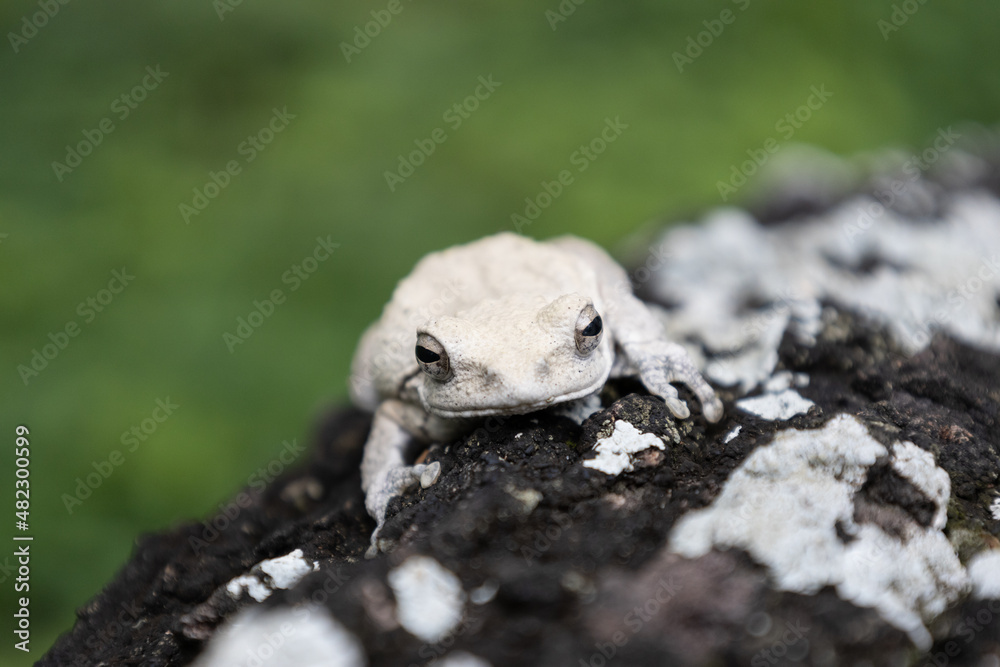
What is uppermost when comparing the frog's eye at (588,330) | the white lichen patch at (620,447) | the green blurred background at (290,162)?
the frog's eye at (588,330)

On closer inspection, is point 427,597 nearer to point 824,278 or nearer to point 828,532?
point 828,532

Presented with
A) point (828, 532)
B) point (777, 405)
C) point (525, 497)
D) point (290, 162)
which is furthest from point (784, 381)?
point (290, 162)

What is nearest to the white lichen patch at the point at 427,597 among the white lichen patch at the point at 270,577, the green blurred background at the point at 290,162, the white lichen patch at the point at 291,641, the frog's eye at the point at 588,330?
the white lichen patch at the point at 291,641

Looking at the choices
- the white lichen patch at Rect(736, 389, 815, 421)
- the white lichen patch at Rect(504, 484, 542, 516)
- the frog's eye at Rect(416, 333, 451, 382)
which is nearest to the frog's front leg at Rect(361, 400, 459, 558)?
the frog's eye at Rect(416, 333, 451, 382)

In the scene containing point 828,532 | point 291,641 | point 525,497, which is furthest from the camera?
point 525,497

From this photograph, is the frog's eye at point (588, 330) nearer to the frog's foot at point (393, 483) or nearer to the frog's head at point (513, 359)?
the frog's head at point (513, 359)

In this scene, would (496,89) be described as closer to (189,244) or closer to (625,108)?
(625,108)

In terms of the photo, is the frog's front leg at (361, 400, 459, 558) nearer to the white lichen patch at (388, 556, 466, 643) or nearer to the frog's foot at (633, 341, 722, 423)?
the white lichen patch at (388, 556, 466, 643)
